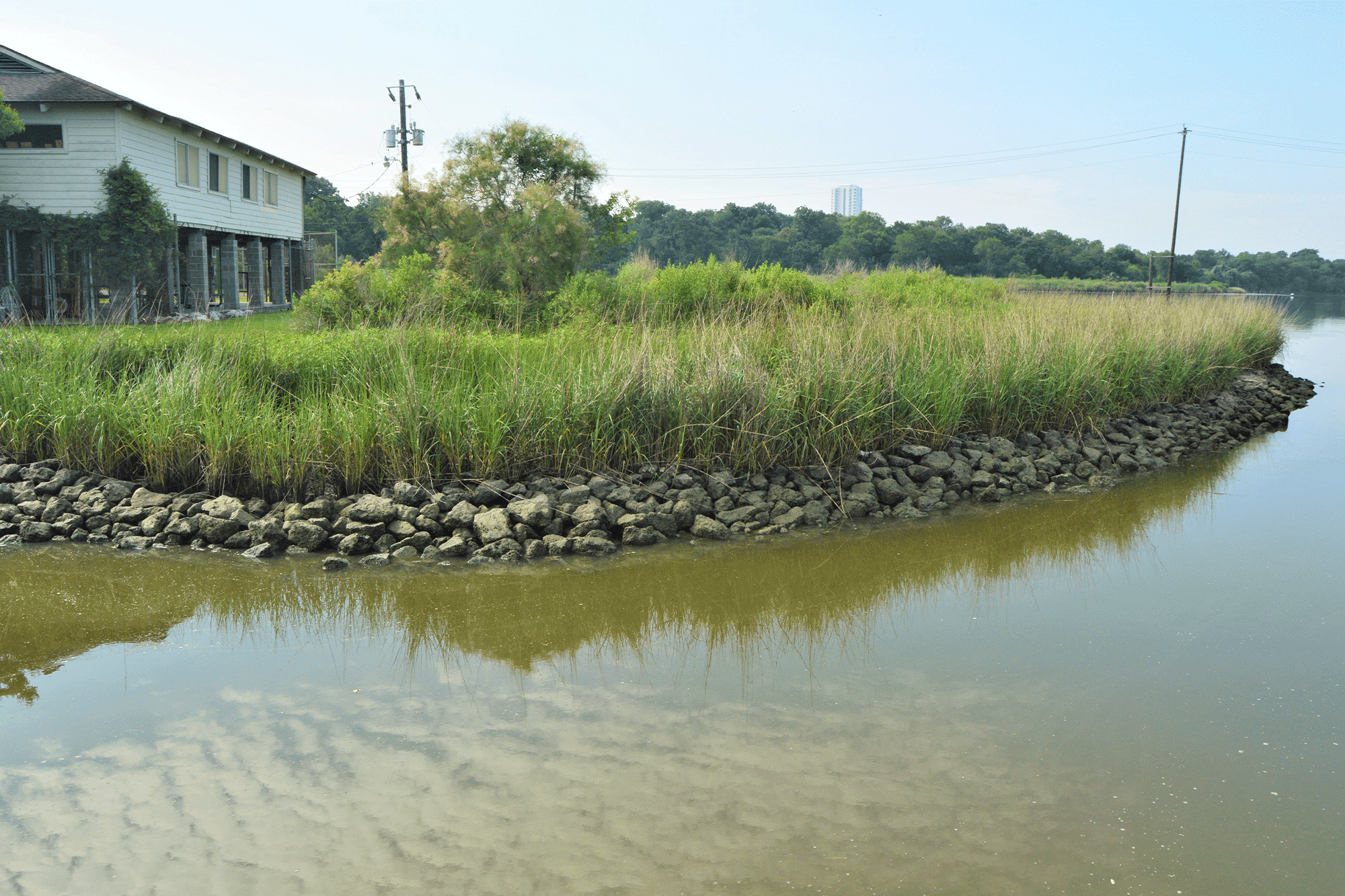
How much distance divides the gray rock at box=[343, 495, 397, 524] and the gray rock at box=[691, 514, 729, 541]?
223 cm

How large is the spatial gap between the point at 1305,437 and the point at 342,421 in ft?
42.9

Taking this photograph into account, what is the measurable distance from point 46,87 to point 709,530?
789 inches

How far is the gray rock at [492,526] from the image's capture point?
6340mm

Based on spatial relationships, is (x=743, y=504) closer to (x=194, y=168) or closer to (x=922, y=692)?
(x=922, y=692)

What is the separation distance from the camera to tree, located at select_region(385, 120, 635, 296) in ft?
51.2

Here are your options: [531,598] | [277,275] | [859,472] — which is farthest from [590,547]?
[277,275]

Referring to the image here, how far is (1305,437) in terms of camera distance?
12.9 metres

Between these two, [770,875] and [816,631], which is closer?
[770,875]

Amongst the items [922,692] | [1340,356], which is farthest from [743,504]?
[1340,356]

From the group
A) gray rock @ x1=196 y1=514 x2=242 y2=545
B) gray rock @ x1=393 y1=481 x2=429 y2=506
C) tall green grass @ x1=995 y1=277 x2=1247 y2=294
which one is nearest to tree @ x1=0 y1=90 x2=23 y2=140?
gray rock @ x1=196 y1=514 x2=242 y2=545

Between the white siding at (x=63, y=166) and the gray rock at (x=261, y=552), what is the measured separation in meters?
16.9

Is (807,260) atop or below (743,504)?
atop

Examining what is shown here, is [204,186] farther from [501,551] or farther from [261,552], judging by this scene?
[501,551]

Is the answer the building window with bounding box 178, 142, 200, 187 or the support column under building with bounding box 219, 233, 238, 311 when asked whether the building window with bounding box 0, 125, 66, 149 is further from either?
the support column under building with bounding box 219, 233, 238, 311
